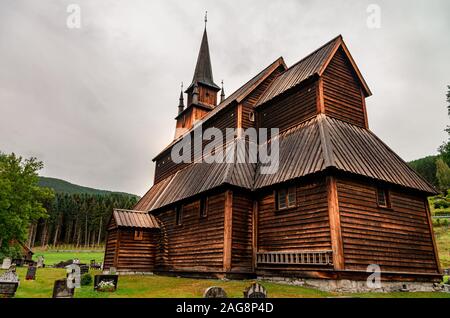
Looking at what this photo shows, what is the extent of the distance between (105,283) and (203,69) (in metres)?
30.3

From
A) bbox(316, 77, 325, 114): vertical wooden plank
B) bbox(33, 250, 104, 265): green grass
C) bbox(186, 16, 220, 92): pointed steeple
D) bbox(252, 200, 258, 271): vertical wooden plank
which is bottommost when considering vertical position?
bbox(33, 250, 104, 265): green grass

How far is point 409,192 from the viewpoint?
16344mm

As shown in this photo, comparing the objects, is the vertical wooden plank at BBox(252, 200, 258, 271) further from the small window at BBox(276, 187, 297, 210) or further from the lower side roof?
the small window at BBox(276, 187, 297, 210)

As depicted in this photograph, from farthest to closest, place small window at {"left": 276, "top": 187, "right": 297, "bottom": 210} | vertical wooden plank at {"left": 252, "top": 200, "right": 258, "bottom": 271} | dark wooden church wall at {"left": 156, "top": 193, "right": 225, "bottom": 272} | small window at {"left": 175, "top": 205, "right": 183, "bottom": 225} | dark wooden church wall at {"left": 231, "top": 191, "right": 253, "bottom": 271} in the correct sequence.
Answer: small window at {"left": 175, "top": 205, "right": 183, "bottom": 225} → dark wooden church wall at {"left": 156, "top": 193, "right": 225, "bottom": 272} → vertical wooden plank at {"left": 252, "top": 200, "right": 258, "bottom": 271} → dark wooden church wall at {"left": 231, "top": 191, "right": 253, "bottom": 271} → small window at {"left": 276, "top": 187, "right": 297, "bottom": 210}

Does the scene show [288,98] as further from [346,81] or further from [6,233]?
[6,233]

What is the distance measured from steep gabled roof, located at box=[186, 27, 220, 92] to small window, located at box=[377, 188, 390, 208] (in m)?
25.9

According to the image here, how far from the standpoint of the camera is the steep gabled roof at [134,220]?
2317 cm

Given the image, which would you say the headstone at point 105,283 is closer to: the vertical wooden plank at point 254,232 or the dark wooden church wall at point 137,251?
the vertical wooden plank at point 254,232

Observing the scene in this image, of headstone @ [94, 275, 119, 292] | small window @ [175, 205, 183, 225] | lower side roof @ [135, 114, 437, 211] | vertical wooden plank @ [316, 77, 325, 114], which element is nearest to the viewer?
headstone @ [94, 275, 119, 292]

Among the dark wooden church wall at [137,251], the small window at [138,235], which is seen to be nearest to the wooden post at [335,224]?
the dark wooden church wall at [137,251]

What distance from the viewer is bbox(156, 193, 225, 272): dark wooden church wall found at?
16828 millimetres

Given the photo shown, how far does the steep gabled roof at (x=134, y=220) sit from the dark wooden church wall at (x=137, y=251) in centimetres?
45

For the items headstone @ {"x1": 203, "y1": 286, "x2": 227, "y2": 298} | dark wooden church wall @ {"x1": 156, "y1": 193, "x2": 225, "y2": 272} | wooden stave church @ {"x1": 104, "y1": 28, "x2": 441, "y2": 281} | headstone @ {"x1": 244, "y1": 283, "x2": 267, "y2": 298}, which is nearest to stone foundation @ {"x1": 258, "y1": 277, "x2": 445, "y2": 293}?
wooden stave church @ {"x1": 104, "y1": 28, "x2": 441, "y2": 281}

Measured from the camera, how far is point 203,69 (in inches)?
1515
